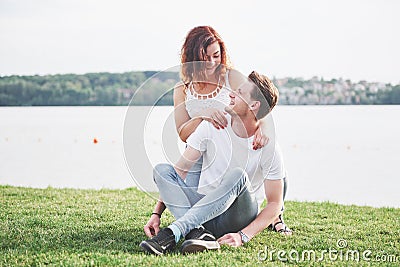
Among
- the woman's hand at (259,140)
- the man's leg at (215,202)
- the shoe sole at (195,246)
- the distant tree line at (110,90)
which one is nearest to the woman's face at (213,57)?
the woman's hand at (259,140)

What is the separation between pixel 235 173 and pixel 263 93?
1.19 ft

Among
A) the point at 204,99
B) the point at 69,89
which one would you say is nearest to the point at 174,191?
the point at 204,99

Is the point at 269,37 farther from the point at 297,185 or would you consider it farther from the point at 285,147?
the point at 297,185

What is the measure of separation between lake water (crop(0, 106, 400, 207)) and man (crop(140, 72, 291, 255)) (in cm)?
19

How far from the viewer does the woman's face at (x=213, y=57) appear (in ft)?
8.62

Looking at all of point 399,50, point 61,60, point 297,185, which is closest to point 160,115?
point 297,185

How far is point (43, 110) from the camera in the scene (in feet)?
53.6

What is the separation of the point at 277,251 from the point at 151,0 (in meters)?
6.59

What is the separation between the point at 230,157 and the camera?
→ 2379mm

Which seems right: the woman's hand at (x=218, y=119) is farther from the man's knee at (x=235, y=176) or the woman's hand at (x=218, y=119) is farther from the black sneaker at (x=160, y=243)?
the black sneaker at (x=160, y=243)

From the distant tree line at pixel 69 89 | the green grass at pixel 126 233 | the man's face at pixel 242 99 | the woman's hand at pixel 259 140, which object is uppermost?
the man's face at pixel 242 99

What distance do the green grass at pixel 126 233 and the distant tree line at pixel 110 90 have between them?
5158 millimetres

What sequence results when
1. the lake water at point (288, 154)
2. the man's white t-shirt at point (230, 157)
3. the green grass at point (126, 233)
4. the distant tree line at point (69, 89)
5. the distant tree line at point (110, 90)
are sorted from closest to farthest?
the green grass at point (126, 233), the man's white t-shirt at point (230, 157), the lake water at point (288, 154), the distant tree line at point (110, 90), the distant tree line at point (69, 89)

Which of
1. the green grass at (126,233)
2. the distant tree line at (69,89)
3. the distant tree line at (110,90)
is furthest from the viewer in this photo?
the distant tree line at (69,89)
